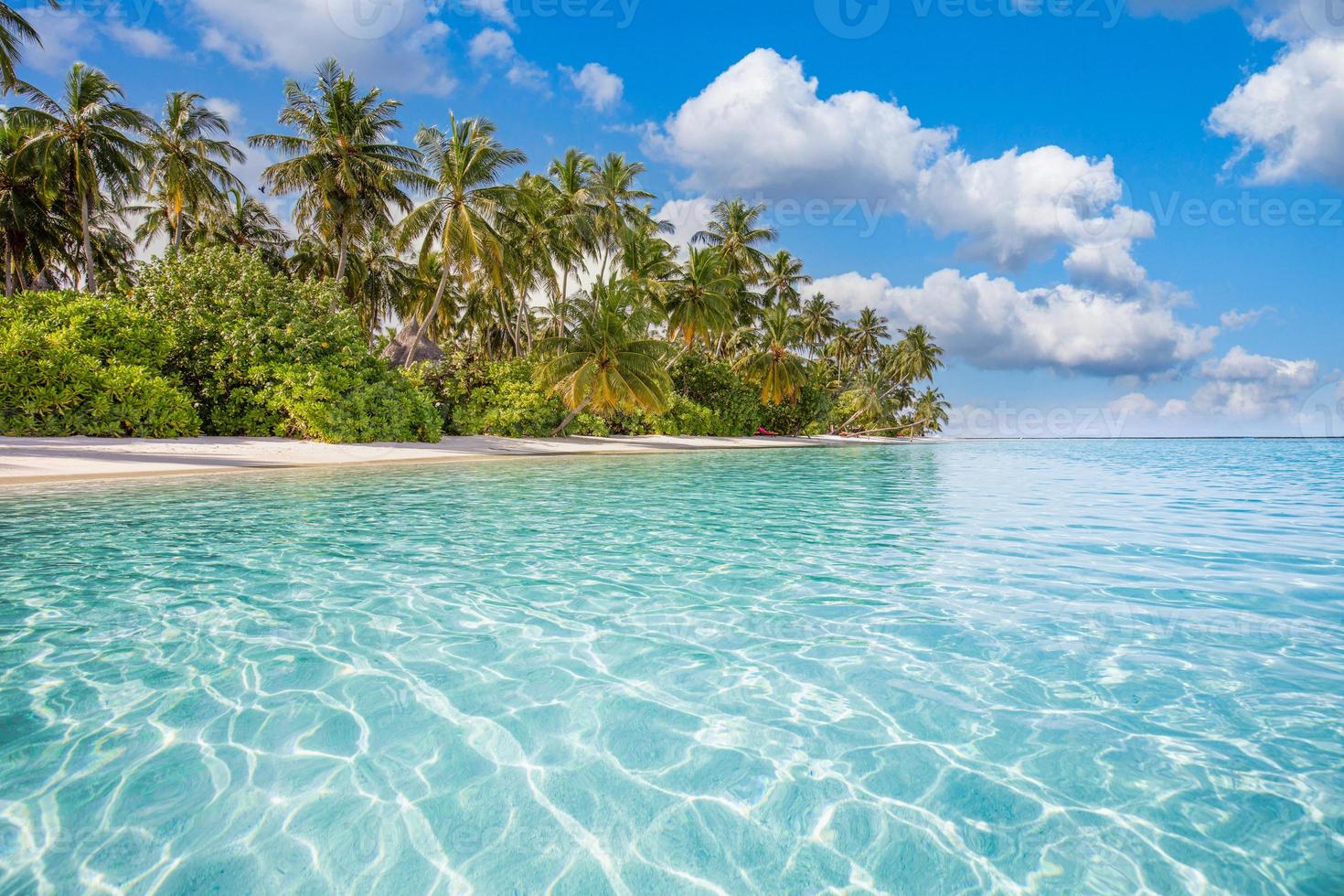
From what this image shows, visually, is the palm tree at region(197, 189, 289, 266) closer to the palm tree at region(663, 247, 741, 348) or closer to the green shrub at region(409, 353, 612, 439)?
the green shrub at region(409, 353, 612, 439)

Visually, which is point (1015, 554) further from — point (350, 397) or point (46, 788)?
point (350, 397)

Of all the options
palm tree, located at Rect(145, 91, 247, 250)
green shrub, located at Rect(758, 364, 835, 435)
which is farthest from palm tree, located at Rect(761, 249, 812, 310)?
palm tree, located at Rect(145, 91, 247, 250)

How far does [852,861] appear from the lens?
2182 mm

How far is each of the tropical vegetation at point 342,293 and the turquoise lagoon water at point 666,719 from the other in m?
→ 14.3

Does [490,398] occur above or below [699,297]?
below

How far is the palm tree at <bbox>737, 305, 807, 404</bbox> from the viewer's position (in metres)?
39.5

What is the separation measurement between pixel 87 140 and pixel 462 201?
12798 millimetres

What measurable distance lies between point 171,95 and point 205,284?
40.7 ft

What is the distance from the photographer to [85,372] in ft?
52.7

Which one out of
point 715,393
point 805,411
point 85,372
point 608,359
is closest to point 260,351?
point 85,372

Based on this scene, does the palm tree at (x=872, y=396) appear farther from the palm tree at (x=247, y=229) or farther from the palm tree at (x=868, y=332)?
the palm tree at (x=247, y=229)

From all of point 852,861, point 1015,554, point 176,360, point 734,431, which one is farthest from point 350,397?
point 734,431

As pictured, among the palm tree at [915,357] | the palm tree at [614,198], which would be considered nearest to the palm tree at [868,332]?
the palm tree at [915,357]

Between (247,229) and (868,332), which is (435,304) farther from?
(868,332)
